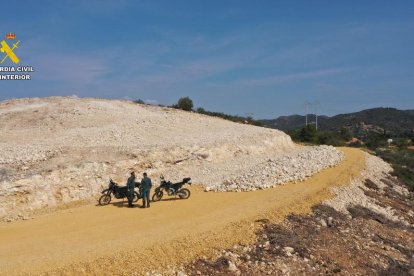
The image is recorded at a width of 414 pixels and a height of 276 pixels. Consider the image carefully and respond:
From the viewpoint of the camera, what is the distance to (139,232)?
14.8 metres

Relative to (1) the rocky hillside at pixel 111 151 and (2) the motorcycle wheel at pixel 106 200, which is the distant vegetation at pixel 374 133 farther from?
(2) the motorcycle wheel at pixel 106 200

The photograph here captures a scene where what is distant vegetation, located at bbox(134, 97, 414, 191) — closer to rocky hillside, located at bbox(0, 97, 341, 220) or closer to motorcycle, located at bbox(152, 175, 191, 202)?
rocky hillside, located at bbox(0, 97, 341, 220)

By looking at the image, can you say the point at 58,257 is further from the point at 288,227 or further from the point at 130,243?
the point at 288,227

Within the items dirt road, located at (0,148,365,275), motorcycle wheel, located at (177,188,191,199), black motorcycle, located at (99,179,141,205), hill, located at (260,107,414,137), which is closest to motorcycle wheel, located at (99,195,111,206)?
black motorcycle, located at (99,179,141,205)

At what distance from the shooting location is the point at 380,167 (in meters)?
35.1

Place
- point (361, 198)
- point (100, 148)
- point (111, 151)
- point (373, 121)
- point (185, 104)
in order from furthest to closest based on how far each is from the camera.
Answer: point (373, 121)
point (185, 104)
point (100, 148)
point (111, 151)
point (361, 198)

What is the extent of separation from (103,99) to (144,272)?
38216 mm

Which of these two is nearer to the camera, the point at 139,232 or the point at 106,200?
the point at 139,232

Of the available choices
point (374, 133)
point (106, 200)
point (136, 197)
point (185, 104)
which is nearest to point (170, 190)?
point (136, 197)

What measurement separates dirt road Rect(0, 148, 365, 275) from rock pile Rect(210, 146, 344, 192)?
3.63 feet

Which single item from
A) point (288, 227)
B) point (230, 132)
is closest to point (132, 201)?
point (288, 227)

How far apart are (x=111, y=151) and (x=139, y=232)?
1253 cm

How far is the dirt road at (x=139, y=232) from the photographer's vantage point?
472 inches

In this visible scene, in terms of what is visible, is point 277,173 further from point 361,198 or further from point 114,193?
point 114,193
